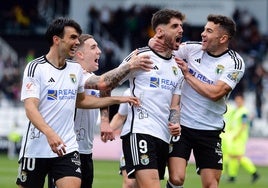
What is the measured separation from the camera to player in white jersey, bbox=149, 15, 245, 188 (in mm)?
12625

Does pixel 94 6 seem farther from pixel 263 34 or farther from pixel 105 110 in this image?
pixel 105 110

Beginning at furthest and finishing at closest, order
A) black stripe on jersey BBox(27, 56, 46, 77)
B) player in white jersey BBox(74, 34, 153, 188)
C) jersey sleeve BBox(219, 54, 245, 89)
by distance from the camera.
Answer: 1. jersey sleeve BBox(219, 54, 245, 89)
2. player in white jersey BBox(74, 34, 153, 188)
3. black stripe on jersey BBox(27, 56, 46, 77)

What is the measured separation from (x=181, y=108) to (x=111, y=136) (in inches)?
48.9

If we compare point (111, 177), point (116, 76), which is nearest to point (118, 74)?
point (116, 76)

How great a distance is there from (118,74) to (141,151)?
3.17 ft

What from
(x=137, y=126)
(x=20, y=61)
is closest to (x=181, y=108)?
(x=137, y=126)

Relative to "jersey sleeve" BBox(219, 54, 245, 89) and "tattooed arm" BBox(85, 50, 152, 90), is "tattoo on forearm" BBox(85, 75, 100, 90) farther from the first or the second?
"jersey sleeve" BBox(219, 54, 245, 89)

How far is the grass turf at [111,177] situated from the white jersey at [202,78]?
21.7 ft

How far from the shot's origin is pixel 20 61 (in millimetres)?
35875

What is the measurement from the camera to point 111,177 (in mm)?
22953

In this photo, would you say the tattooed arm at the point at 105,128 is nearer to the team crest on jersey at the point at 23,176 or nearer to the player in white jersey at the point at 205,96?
the player in white jersey at the point at 205,96

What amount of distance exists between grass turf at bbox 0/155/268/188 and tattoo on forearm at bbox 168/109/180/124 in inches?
291

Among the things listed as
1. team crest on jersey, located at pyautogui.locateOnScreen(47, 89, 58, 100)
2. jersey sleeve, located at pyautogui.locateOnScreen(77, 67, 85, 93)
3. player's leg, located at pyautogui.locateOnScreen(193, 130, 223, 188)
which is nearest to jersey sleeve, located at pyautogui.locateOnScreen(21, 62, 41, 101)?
team crest on jersey, located at pyautogui.locateOnScreen(47, 89, 58, 100)

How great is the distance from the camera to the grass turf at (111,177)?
20844mm
